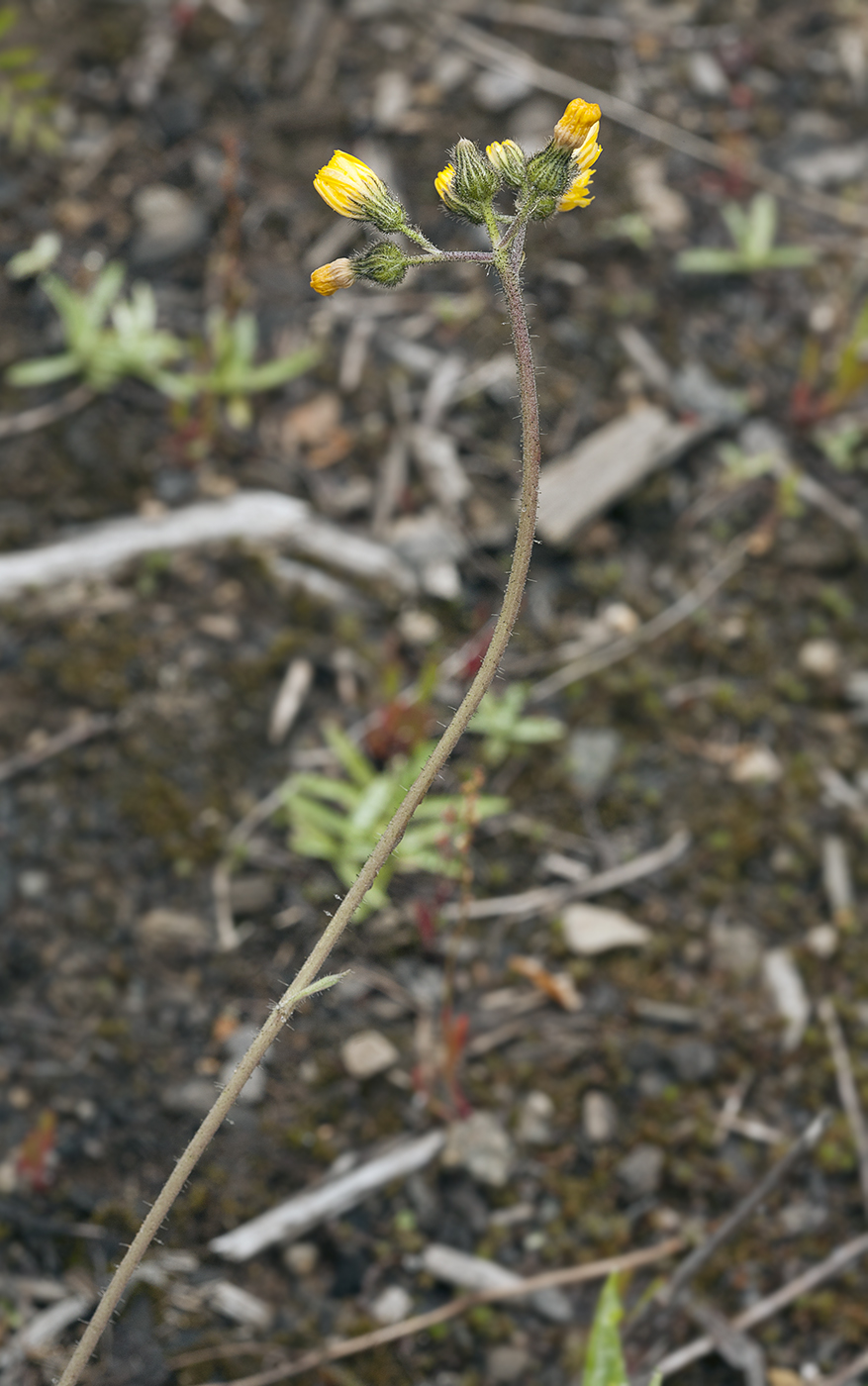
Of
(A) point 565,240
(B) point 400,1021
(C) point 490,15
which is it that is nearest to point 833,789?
(B) point 400,1021

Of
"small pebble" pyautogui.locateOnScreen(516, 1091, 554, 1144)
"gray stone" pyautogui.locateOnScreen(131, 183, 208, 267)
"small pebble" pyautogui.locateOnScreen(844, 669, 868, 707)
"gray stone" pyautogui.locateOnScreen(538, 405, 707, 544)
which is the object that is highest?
"gray stone" pyautogui.locateOnScreen(131, 183, 208, 267)

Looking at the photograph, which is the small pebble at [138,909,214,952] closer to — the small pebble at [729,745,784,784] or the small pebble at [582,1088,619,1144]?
the small pebble at [582,1088,619,1144]

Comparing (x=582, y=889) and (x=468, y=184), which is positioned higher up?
(x=468, y=184)

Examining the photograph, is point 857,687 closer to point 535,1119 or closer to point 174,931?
point 535,1119

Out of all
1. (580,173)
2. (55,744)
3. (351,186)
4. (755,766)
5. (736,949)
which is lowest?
(736,949)

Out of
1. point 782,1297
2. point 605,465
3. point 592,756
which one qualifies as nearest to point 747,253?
Answer: point 605,465

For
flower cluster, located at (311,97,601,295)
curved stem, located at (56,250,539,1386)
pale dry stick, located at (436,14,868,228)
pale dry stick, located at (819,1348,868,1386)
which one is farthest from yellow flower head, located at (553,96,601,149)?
pale dry stick, located at (436,14,868,228)
